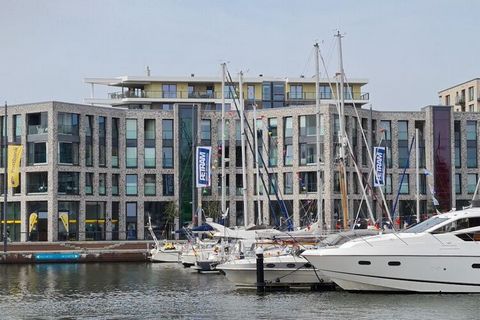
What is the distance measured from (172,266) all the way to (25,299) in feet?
96.4

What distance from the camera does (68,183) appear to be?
109 meters

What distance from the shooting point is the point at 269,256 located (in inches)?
2287

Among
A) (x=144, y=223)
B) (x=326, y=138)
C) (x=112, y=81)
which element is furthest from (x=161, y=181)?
(x=112, y=81)

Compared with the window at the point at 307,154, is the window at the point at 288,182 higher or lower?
lower

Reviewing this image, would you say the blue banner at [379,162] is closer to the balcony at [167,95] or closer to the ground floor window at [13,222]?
the ground floor window at [13,222]

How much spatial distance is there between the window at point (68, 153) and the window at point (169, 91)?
93.6ft

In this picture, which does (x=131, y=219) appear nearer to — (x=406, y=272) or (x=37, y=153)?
(x=37, y=153)

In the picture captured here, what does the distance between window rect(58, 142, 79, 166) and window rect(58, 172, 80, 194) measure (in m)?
1.20

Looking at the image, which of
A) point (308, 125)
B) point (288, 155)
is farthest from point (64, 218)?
point (308, 125)

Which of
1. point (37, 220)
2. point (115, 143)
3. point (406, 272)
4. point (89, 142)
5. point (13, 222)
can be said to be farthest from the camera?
point (115, 143)

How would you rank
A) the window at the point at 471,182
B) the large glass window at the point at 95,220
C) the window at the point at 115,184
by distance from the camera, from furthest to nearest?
the window at the point at 471,182, the window at the point at 115,184, the large glass window at the point at 95,220

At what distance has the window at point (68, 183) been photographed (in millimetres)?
108375

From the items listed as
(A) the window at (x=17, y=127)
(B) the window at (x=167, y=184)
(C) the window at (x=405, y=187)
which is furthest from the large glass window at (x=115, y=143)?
(C) the window at (x=405, y=187)

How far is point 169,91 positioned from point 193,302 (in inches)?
3420
